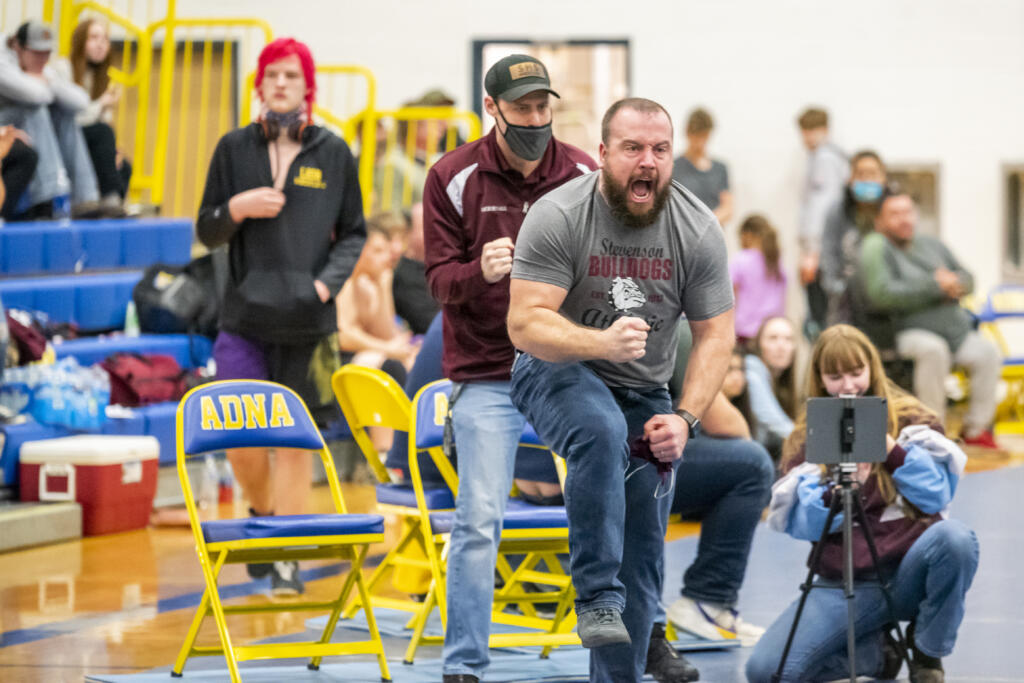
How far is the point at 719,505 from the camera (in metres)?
5.07

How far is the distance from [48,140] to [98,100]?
3.33 feet

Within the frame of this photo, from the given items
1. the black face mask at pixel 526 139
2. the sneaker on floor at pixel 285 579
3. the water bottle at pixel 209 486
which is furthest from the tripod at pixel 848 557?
the water bottle at pixel 209 486

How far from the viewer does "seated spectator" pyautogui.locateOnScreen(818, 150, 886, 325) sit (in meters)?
10.7

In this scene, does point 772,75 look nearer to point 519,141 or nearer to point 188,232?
point 188,232

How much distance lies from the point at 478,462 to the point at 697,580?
126 cm

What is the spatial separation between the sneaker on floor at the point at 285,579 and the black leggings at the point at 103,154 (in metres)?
4.72

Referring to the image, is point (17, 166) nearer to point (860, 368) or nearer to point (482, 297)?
point (482, 297)

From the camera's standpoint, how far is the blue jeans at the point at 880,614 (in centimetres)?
438

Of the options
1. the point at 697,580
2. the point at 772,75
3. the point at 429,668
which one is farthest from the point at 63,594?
the point at 772,75

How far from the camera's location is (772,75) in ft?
40.6

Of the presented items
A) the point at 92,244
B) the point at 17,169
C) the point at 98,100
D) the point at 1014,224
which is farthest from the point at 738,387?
the point at 1014,224

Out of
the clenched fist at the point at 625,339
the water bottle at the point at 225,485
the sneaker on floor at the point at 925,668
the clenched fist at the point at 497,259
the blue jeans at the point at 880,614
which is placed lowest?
the water bottle at the point at 225,485

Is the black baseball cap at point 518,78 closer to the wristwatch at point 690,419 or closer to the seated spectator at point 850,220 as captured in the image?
the wristwatch at point 690,419

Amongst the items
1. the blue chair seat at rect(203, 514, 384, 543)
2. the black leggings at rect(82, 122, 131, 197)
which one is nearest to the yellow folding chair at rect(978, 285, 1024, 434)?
the black leggings at rect(82, 122, 131, 197)
